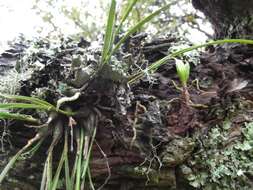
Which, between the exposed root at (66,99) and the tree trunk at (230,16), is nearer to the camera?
the exposed root at (66,99)

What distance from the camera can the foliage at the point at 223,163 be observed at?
26.9 inches

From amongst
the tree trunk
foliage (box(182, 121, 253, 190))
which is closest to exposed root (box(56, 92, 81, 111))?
foliage (box(182, 121, 253, 190))

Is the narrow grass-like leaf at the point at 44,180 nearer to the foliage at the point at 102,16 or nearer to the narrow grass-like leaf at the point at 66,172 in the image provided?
the narrow grass-like leaf at the point at 66,172

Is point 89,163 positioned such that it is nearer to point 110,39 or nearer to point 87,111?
point 87,111

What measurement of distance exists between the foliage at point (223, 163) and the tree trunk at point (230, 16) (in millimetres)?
336

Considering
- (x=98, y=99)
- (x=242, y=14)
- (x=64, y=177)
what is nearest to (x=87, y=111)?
(x=98, y=99)

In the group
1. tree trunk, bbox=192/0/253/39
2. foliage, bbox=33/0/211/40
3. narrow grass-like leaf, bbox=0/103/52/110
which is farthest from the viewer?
foliage, bbox=33/0/211/40

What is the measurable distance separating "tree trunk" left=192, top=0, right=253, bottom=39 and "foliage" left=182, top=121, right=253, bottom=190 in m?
0.34

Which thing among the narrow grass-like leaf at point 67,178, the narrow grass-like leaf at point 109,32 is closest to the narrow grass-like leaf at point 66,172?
the narrow grass-like leaf at point 67,178

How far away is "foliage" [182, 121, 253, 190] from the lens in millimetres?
683

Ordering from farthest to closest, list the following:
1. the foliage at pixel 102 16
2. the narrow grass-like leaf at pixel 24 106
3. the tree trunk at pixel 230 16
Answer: the foliage at pixel 102 16 < the tree trunk at pixel 230 16 < the narrow grass-like leaf at pixel 24 106

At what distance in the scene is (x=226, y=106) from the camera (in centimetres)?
77

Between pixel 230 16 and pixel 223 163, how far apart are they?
50cm

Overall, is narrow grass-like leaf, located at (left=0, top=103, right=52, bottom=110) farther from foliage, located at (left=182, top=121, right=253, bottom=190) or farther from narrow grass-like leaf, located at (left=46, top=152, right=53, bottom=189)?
foliage, located at (left=182, top=121, right=253, bottom=190)
